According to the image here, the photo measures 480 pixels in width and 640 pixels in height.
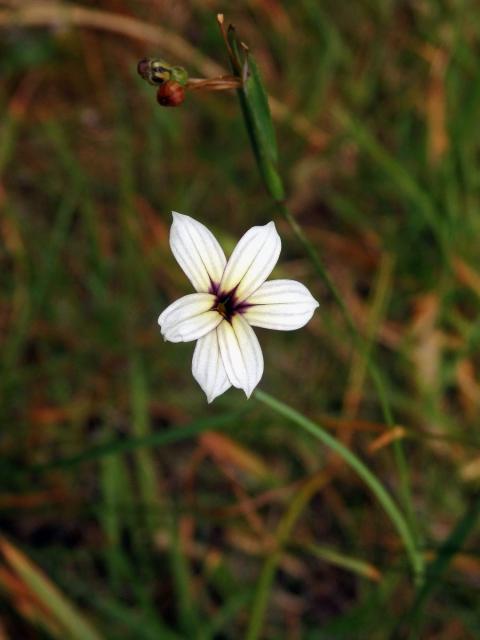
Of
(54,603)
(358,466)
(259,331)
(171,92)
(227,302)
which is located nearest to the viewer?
(171,92)

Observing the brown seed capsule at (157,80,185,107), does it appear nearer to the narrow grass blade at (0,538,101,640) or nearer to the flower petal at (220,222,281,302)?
the flower petal at (220,222,281,302)

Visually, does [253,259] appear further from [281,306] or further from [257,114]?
[257,114]

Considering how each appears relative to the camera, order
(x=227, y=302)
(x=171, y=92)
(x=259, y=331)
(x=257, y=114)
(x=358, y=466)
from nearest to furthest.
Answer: (x=171, y=92) < (x=257, y=114) < (x=227, y=302) < (x=358, y=466) < (x=259, y=331)

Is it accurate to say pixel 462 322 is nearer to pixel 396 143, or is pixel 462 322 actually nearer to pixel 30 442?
pixel 396 143

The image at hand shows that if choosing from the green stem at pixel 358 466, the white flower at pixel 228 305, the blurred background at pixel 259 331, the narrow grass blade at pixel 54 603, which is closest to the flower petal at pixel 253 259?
the white flower at pixel 228 305

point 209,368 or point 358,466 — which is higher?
point 209,368

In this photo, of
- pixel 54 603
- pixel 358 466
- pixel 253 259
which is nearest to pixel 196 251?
pixel 253 259
